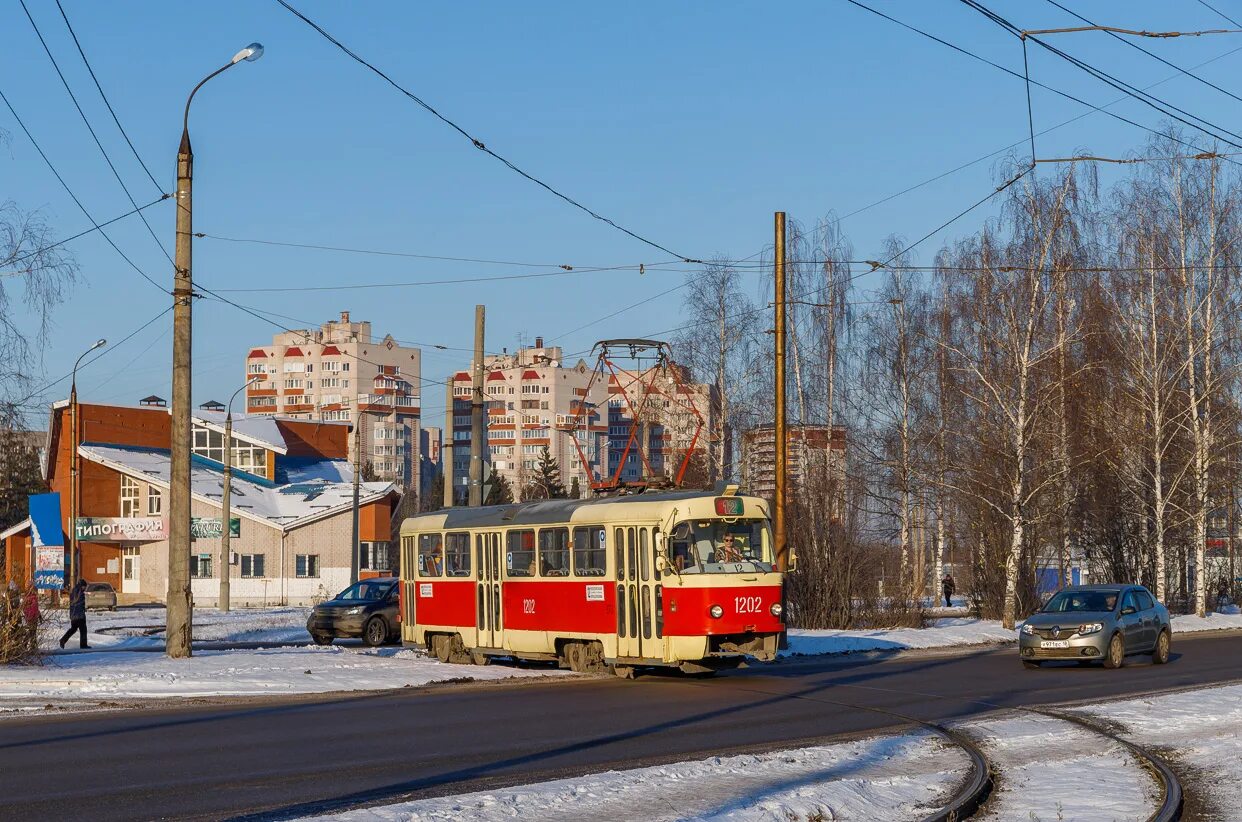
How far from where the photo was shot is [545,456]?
332 feet

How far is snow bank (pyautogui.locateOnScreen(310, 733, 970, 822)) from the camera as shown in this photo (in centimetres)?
1009

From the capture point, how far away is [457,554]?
26.6 meters

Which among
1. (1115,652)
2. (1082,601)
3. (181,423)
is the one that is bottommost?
(1115,652)

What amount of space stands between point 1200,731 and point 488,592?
1295 centimetres

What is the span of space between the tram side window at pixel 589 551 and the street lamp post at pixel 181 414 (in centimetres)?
629

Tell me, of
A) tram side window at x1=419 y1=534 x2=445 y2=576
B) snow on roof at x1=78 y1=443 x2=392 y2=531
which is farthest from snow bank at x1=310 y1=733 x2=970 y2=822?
snow on roof at x1=78 y1=443 x2=392 y2=531

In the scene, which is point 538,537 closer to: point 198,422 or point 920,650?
point 920,650

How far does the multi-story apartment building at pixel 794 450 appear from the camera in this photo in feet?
164

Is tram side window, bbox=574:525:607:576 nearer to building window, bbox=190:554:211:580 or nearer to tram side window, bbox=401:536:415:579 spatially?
tram side window, bbox=401:536:415:579

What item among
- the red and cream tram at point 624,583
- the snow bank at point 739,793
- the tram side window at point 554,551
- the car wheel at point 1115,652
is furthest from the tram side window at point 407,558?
the snow bank at point 739,793

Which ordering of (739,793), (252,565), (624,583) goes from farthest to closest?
1. (252,565)
2. (624,583)
3. (739,793)

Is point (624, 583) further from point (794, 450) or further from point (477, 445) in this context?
point (794, 450)

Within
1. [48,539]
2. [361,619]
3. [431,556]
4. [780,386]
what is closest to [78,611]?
[48,539]

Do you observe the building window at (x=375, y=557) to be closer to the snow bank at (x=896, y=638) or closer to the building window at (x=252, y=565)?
the building window at (x=252, y=565)
